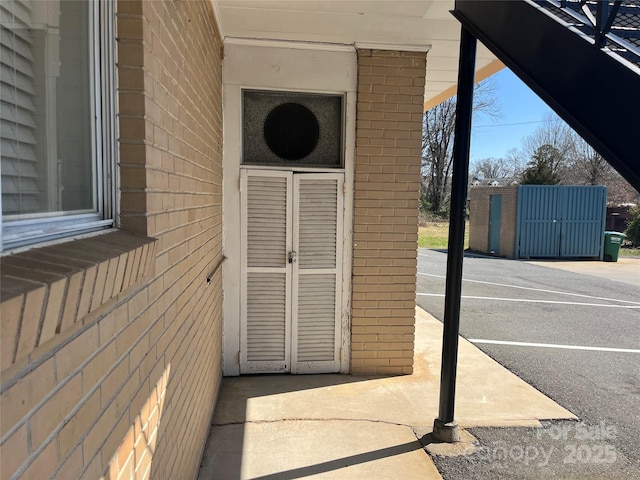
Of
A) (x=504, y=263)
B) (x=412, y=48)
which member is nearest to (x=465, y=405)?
(x=412, y=48)

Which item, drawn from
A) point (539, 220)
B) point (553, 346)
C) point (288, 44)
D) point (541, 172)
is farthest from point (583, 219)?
point (288, 44)

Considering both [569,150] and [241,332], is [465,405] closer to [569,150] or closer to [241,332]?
[241,332]

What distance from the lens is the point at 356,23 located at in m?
3.89

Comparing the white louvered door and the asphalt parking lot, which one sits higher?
the white louvered door

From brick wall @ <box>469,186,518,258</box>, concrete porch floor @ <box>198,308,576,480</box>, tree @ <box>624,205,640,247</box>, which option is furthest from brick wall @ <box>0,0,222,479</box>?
tree @ <box>624,205,640,247</box>

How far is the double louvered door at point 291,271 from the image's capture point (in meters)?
4.51

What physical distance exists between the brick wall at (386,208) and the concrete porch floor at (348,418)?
1.30ft

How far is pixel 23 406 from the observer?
0.77 meters

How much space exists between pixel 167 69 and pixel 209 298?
76.4 inches

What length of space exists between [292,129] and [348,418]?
2880mm

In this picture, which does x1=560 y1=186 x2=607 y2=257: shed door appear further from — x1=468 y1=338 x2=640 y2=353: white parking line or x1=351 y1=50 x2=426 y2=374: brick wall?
x1=351 y1=50 x2=426 y2=374: brick wall

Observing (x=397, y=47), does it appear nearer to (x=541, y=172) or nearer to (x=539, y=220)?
(x=539, y=220)

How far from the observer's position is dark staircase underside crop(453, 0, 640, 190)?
1.62 meters

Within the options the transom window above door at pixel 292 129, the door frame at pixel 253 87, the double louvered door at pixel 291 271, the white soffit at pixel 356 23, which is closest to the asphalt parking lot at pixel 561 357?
the double louvered door at pixel 291 271
